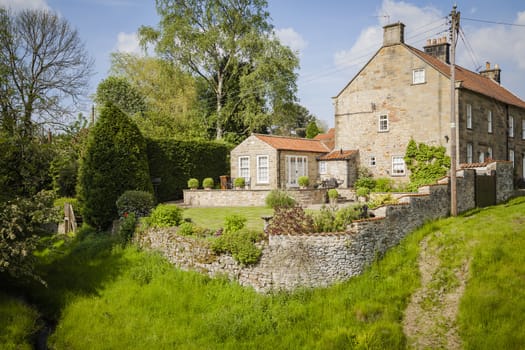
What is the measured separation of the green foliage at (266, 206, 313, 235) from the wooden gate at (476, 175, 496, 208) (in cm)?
1106

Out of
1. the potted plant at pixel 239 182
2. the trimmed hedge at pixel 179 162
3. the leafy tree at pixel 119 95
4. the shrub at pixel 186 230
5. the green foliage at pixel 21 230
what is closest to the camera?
the green foliage at pixel 21 230

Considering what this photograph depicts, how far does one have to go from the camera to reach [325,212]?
43.5 ft

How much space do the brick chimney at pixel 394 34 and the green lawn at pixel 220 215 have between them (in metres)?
→ 14.0

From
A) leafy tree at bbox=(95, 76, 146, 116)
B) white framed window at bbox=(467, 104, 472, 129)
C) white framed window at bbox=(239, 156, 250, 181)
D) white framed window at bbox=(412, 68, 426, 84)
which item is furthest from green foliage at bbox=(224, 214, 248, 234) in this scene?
leafy tree at bbox=(95, 76, 146, 116)

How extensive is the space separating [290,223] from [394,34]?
18.9m

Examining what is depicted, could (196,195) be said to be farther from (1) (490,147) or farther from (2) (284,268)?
(1) (490,147)

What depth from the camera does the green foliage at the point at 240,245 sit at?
40.7 feet

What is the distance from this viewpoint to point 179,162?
26.5 m

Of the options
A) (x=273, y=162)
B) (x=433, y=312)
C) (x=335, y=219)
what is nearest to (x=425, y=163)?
(x=273, y=162)

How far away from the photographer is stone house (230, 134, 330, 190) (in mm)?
25547

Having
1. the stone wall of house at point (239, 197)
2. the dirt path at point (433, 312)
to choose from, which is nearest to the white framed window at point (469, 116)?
the stone wall of house at point (239, 197)

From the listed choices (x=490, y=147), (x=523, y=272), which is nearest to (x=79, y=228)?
(x=523, y=272)

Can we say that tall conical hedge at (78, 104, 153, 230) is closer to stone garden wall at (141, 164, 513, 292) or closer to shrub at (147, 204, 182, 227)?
shrub at (147, 204, 182, 227)

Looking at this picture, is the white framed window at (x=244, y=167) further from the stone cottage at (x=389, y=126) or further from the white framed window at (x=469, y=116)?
the white framed window at (x=469, y=116)
